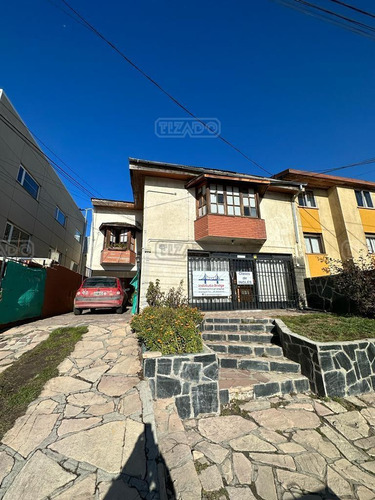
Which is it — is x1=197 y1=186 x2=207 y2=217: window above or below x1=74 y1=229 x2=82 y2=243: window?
below

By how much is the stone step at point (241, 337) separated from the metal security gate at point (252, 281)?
3.92 m

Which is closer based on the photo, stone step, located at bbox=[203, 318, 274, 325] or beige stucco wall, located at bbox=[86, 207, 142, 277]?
stone step, located at bbox=[203, 318, 274, 325]

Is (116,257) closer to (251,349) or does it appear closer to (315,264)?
(251,349)

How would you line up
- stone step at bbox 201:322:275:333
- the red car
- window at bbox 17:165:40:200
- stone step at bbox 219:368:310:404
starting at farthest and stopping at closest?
window at bbox 17:165:40:200
the red car
stone step at bbox 201:322:275:333
stone step at bbox 219:368:310:404

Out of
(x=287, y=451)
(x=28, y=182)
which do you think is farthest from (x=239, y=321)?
(x=28, y=182)

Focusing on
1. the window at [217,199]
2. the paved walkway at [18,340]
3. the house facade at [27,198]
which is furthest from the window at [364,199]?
the house facade at [27,198]

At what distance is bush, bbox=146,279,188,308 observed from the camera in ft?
28.3

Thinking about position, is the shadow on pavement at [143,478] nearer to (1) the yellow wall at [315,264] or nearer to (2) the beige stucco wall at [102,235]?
(1) the yellow wall at [315,264]

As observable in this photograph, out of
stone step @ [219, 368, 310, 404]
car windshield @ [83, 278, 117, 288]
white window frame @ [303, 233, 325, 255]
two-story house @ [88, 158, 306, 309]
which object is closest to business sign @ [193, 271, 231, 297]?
two-story house @ [88, 158, 306, 309]

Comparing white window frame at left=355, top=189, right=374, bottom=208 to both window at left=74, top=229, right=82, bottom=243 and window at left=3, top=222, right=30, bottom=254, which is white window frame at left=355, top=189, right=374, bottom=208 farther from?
window at left=74, top=229, right=82, bottom=243

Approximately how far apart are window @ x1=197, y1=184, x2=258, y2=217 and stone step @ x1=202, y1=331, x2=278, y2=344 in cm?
623

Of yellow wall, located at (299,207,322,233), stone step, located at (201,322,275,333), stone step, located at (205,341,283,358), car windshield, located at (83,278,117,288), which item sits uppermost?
yellow wall, located at (299,207,322,233)

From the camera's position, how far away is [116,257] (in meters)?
15.9

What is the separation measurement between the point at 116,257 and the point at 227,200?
9.94 meters
